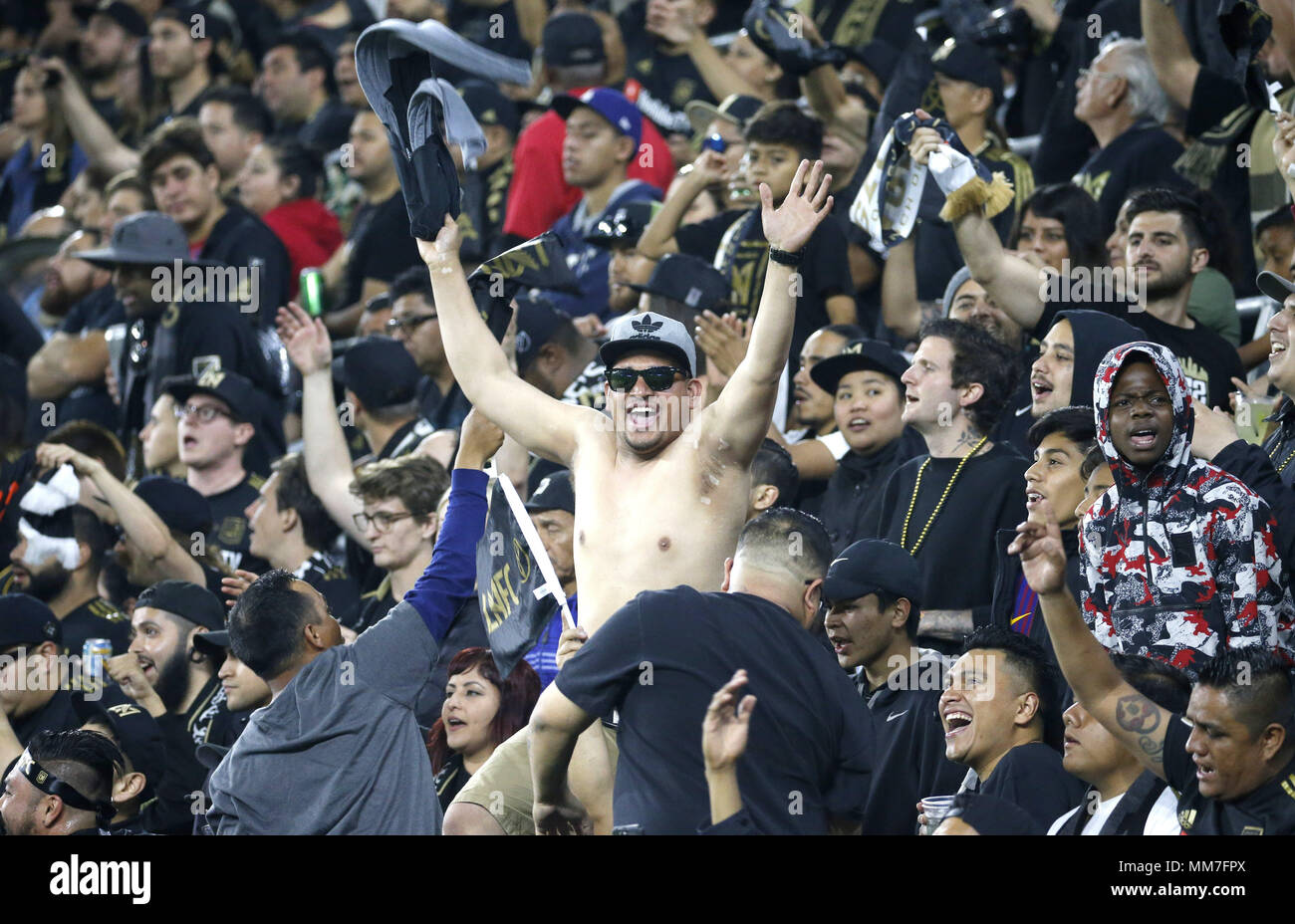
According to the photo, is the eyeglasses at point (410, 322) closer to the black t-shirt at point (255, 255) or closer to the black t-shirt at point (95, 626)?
the black t-shirt at point (255, 255)

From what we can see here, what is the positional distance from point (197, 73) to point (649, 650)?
10.2 m

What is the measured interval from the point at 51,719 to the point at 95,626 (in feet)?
3.16

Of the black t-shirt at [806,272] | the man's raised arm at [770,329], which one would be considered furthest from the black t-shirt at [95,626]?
the man's raised arm at [770,329]

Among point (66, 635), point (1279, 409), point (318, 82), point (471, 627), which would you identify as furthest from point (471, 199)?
point (1279, 409)

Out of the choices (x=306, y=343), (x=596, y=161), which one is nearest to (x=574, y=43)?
(x=596, y=161)

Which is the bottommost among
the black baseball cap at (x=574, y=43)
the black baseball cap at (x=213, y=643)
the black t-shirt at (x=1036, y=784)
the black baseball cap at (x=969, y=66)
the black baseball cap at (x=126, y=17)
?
the black t-shirt at (x=1036, y=784)

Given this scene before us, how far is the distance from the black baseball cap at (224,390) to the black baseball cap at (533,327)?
4.96 ft

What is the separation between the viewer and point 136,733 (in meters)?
7.62

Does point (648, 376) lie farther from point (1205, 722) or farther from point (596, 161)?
point (596, 161)

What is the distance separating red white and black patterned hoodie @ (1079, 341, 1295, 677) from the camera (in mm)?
6168

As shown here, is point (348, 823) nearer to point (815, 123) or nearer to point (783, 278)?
point (783, 278)

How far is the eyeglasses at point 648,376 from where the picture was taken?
257 inches

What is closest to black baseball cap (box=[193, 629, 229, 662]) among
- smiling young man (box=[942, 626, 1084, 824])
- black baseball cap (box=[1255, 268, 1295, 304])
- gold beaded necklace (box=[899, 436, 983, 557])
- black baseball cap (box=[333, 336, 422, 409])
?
black baseball cap (box=[333, 336, 422, 409])

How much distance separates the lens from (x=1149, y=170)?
930 centimetres
